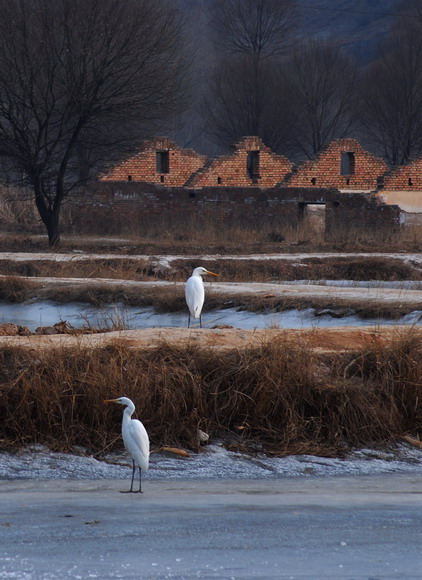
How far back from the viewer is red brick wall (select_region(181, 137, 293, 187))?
36.3m

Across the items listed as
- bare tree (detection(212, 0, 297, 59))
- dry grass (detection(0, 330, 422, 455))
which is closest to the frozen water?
dry grass (detection(0, 330, 422, 455))

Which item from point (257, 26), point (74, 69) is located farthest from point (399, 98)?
point (74, 69)

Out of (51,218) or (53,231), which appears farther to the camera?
(51,218)

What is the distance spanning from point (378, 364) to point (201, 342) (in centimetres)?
187

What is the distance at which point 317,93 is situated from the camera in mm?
Answer: 50188

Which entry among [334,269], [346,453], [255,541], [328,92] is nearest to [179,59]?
[334,269]

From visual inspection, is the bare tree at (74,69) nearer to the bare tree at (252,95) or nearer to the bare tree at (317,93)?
the bare tree at (252,95)

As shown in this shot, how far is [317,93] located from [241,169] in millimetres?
13917

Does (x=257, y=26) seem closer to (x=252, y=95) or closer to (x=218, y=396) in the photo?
(x=252, y=95)

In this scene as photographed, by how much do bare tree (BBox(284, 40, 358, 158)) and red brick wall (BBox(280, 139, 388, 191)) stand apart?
1079cm

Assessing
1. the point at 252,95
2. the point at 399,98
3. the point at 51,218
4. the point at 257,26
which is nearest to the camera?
the point at 51,218

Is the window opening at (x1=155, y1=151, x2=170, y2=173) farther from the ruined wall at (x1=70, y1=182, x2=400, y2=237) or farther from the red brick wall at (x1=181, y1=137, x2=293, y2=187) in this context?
the ruined wall at (x1=70, y1=182, x2=400, y2=237)

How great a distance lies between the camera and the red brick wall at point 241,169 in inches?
1429

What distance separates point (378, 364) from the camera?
442 inches
